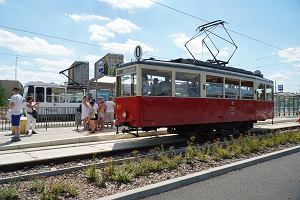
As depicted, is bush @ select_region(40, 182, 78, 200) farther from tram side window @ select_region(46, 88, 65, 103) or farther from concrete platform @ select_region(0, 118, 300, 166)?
tram side window @ select_region(46, 88, 65, 103)

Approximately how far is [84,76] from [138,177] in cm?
4297

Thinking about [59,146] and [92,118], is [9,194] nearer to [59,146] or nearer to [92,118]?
[59,146]

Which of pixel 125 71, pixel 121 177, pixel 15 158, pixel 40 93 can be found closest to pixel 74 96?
pixel 40 93

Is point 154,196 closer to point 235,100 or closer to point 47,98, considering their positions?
point 235,100

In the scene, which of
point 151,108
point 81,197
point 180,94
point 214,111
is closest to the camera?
point 81,197

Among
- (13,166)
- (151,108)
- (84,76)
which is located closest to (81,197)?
(13,166)

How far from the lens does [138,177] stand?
24.1ft

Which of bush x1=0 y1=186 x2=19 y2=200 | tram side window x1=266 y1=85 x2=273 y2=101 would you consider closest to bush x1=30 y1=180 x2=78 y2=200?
bush x1=0 y1=186 x2=19 y2=200

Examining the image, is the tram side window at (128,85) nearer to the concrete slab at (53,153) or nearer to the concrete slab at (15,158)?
the concrete slab at (53,153)

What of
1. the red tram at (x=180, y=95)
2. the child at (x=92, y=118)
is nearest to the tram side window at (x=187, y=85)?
the red tram at (x=180, y=95)

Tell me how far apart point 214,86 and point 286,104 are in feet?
89.2

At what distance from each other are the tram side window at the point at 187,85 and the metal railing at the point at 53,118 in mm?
7419

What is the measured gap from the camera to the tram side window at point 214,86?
1457cm

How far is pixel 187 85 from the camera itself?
13680 millimetres
